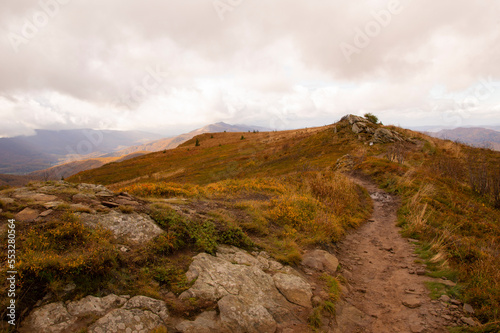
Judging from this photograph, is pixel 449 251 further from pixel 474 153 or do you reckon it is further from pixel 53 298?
pixel 474 153

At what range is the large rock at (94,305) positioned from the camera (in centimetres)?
363

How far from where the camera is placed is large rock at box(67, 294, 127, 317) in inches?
143

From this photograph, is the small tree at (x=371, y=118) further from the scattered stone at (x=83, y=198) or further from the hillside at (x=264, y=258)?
the scattered stone at (x=83, y=198)

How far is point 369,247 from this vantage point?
9.38 metres

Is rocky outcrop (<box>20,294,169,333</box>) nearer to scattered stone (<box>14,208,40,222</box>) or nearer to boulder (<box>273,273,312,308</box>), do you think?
scattered stone (<box>14,208,40,222</box>)

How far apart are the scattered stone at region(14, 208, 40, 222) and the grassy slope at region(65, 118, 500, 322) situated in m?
10.0

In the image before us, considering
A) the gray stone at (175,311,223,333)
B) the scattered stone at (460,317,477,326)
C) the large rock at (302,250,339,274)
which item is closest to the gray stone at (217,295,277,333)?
the gray stone at (175,311,223,333)

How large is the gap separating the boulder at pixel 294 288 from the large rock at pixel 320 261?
120 centimetres

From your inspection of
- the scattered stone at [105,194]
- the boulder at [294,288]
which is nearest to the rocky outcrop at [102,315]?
the boulder at [294,288]

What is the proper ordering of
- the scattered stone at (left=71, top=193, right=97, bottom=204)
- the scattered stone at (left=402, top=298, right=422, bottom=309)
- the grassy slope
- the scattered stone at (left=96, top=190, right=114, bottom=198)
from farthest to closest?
the scattered stone at (left=96, top=190, right=114, bottom=198), the scattered stone at (left=71, top=193, right=97, bottom=204), the grassy slope, the scattered stone at (left=402, top=298, right=422, bottom=309)

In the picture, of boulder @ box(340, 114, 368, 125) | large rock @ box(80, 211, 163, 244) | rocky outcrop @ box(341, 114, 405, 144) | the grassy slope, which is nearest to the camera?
large rock @ box(80, 211, 163, 244)

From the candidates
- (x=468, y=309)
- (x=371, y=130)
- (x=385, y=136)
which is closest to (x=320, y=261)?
(x=468, y=309)

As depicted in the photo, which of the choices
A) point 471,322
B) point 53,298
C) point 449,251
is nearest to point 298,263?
point 471,322

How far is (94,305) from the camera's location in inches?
150
